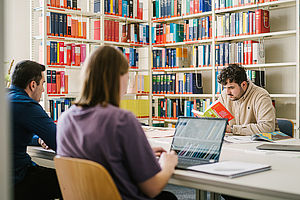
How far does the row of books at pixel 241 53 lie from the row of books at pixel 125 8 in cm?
129

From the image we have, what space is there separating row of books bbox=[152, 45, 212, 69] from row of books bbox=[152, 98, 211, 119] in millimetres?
456

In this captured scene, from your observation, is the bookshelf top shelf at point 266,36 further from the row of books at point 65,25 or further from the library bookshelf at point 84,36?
the row of books at point 65,25

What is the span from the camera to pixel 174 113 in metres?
5.16

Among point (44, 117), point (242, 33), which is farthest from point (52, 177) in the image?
point (242, 33)

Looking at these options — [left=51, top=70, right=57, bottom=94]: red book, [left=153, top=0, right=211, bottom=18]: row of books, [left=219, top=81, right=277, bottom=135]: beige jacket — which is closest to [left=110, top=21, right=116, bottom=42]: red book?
[left=153, top=0, right=211, bottom=18]: row of books

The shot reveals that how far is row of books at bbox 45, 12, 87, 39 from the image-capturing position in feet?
14.5

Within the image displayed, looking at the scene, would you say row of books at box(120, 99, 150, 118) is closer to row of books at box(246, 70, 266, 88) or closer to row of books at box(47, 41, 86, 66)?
row of books at box(47, 41, 86, 66)

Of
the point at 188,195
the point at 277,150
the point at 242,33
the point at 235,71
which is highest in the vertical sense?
the point at 242,33

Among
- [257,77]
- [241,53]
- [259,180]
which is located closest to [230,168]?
[259,180]

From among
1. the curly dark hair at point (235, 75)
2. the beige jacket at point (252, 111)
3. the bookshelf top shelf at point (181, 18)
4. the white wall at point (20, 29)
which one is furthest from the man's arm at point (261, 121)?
the white wall at point (20, 29)

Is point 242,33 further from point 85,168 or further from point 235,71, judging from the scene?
point 85,168

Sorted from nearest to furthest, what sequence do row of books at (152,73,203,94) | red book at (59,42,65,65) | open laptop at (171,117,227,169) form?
1. open laptop at (171,117,227,169)
2. red book at (59,42,65,65)
3. row of books at (152,73,203,94)

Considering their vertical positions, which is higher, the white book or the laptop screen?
the laptop screen

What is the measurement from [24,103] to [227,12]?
327 cm
